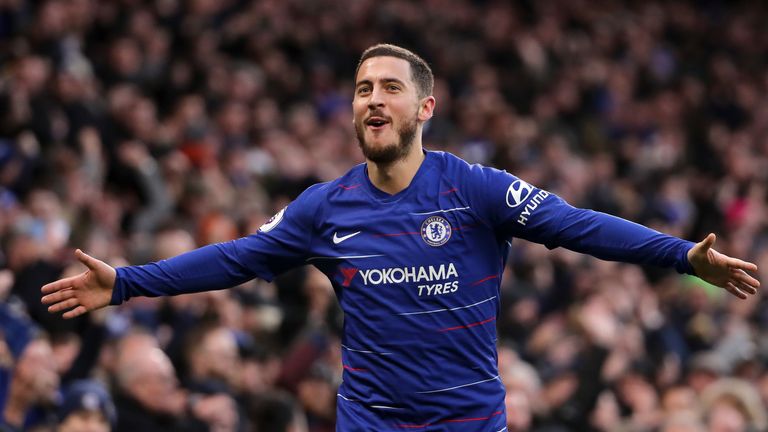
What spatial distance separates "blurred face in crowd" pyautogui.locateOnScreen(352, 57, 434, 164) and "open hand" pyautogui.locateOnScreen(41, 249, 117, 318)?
1020 mm

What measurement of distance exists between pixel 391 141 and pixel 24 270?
3.97m

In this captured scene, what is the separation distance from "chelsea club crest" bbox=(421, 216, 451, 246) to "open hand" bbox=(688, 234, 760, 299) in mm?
853

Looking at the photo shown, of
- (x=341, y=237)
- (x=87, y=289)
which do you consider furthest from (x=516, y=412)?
(x=87, y=289)

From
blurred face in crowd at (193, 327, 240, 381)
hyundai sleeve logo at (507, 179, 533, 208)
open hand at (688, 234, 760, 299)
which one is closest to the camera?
open hand at (688, 234, 760, 299)

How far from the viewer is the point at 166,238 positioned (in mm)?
8711

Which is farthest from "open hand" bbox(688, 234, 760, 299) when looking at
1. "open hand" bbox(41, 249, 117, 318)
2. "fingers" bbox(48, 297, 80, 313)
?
"fingers" bbox(48, 297, 80, 313)

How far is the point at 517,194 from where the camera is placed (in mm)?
4426

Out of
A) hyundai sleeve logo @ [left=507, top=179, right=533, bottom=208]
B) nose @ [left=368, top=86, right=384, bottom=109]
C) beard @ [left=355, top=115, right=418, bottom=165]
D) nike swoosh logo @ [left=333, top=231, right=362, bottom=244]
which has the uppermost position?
nose @ [left=368, top=86, right=384, bottom=109]

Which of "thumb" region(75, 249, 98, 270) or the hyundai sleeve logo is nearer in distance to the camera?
"thumb" region(75, 249, 98, 270)

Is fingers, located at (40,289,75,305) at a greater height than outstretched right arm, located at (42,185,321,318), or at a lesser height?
lesser

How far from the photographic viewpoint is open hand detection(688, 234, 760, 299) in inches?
160

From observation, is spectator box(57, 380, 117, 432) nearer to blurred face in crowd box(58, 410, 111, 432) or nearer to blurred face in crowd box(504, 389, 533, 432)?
blurred face in crowd box(58, 410, 111, 432)

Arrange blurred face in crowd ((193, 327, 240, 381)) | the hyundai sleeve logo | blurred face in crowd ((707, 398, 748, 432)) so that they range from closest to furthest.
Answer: the hyundai sleeve logo → blurred face in crowd ((193, 327, 240, 381)) → blurred face in crowd ((707, 398, 748, 432))

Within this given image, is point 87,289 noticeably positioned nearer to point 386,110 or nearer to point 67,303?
point 67,303
